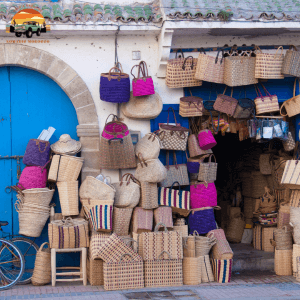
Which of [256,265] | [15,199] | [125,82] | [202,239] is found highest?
[125,82]

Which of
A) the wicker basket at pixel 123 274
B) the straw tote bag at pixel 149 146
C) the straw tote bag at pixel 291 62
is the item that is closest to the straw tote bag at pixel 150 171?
the straw tote bag at pixel 149 146

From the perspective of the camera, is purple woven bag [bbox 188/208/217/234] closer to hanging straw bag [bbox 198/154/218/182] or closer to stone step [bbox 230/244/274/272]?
hanging straw bag [bbox 198/154/218/182]

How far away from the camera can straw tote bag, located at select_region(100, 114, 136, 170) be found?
24.5ft

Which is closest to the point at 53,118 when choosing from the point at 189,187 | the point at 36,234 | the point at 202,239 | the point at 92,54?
the point at 92,54

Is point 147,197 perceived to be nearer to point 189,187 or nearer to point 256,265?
point 189,187

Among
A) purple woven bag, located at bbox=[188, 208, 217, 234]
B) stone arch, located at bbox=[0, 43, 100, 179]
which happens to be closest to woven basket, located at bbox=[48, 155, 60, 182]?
stone arch, located at bbox=[0, 43, 100, 179]

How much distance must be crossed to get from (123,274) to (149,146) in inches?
80.5

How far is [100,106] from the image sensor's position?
796cm

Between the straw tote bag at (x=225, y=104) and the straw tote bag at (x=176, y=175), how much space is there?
1121mm

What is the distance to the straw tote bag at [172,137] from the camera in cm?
796

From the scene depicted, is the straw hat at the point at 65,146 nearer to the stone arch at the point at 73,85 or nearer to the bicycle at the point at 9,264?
the stone arch at the point at 73,85

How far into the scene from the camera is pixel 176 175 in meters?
8.05

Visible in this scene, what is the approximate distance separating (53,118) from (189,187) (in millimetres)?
2523

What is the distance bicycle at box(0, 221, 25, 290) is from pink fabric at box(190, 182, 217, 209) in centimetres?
282
